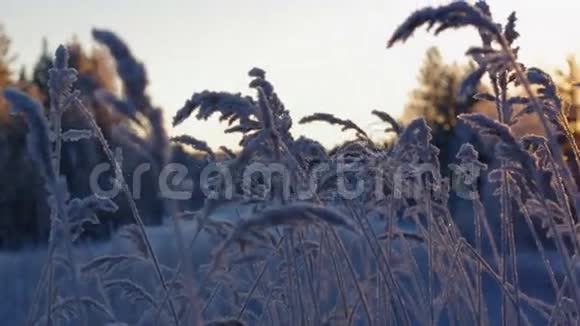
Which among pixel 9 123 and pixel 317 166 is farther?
pixel 9 123

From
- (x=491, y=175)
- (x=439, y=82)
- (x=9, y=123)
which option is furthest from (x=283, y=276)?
(x=439, y=82)

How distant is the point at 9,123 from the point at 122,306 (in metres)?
13.5

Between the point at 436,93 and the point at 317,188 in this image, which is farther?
the point at 436,93

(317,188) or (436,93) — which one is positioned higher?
(436,93)

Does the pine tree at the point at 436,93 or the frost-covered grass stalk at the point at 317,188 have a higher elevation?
the pine tree at the point at 436,93

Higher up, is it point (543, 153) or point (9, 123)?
point (9, 123)

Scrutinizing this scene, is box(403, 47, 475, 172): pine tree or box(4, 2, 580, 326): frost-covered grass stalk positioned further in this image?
box(403, 47, 475, 172): pine tree

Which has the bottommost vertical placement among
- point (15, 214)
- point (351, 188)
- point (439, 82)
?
point (351, 188)

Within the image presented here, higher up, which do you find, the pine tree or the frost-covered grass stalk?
the pine tree

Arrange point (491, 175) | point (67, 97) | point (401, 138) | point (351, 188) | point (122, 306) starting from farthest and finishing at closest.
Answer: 1. point (122, 306)
2. point (351, 188)
3. point (491, 175)
4. point (401, 138)
5. point (67, 97)

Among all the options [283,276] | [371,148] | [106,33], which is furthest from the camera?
[283,276]

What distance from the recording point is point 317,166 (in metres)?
2.83

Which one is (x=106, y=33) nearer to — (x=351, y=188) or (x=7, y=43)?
(x=351, y=188)

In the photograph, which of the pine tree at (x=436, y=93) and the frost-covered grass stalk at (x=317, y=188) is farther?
the pine tree at (x=436, y=93)
